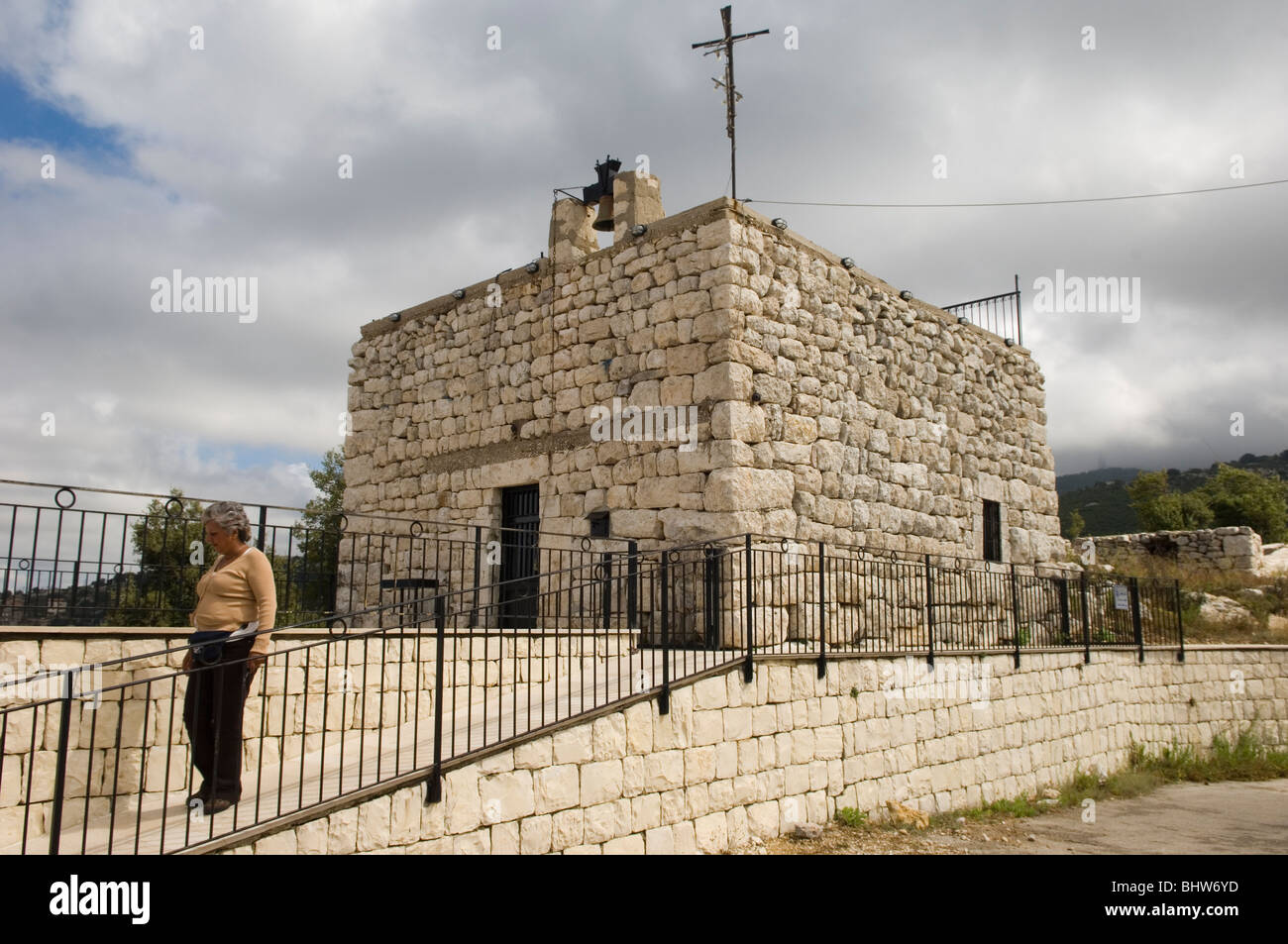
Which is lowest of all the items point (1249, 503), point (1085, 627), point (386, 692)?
point (386, 692)

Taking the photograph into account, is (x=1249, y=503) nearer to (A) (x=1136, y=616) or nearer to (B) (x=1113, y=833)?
(A) (x=1136, y=616)

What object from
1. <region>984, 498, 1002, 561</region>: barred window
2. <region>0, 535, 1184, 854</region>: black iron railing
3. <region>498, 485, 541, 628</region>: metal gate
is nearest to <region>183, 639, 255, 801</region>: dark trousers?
<region>0, 535, 1184, 854</region>: black iron railing

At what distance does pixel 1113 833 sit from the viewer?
877 centimetres

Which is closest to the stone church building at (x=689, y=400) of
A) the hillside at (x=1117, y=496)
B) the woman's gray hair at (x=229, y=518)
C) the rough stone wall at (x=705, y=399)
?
the rough stone wall at (x=705, y=399)

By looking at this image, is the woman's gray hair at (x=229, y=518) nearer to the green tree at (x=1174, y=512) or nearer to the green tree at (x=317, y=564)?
the green tree at (x=317, y=564)

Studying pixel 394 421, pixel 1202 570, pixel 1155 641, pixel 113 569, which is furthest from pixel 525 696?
pixel 1202 570

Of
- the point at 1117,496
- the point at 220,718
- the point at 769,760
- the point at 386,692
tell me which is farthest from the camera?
the point at 1117,496

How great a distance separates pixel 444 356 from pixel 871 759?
7403mm

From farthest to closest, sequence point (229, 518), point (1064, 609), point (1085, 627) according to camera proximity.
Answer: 1. point (1064, 609)
2. point (1085, 627)
3. point (229, 518)

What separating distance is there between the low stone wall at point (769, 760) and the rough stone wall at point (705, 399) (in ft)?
6.17

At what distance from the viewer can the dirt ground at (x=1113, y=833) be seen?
24.3 feet

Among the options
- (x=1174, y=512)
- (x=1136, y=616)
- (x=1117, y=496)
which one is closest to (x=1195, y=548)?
(x=1174, y=512)

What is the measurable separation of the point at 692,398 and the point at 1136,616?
315 inches
